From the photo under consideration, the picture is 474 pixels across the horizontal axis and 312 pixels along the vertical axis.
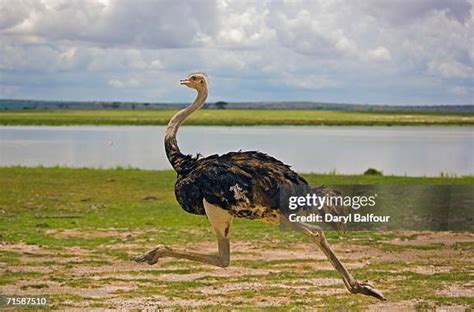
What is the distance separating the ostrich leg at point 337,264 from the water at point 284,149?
50.0ft

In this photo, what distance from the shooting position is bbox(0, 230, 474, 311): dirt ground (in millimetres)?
8945

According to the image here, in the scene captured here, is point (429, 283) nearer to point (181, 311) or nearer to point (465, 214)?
point (181, 311)

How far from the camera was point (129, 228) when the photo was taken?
15.3m

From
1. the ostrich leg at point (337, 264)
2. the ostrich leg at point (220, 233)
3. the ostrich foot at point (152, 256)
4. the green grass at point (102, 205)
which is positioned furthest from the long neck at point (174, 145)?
the green grass at point (102, 205)

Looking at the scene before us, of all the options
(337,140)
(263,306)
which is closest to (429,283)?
(263,306)

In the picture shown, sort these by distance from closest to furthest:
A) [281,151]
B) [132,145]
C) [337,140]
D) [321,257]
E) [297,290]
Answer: [297,290]
[321,257]
[281,151]
[132,145]
[337,140]

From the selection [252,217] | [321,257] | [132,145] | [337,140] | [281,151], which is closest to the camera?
[252,217]

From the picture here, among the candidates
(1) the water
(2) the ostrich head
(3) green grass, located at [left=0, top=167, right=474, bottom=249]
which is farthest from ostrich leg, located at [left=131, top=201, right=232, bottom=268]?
(1) the water

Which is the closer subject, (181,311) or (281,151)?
(181,311)

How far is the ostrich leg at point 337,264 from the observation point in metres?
7.55

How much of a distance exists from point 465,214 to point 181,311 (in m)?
8.61

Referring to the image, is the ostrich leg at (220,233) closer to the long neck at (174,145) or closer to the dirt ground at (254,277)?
the long neck at (174,145)

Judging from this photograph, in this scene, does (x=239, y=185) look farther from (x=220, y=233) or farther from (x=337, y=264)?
(x=337, y=264)

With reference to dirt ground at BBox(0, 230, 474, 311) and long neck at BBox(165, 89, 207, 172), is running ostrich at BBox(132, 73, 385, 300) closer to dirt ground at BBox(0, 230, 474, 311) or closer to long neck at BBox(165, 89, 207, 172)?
long neck at BBox(165, 89, 207, 172)
